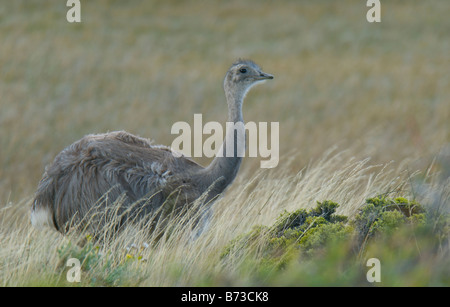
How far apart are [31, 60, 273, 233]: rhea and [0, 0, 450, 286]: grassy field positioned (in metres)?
0.33

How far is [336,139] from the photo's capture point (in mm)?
18953

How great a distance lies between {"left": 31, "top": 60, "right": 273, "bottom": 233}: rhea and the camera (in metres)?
6.73

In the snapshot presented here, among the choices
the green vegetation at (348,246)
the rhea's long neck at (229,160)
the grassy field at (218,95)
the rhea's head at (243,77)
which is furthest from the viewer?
the rhea's head at (243,77)

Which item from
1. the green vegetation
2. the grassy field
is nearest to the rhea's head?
the grassy field

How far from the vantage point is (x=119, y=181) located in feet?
22.2

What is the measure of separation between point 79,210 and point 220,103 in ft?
52.1

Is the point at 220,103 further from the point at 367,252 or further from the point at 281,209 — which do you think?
the point at 367,252

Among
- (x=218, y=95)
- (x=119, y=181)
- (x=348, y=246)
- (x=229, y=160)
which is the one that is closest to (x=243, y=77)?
(x=229, y=160)

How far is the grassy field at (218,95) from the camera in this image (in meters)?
5.61

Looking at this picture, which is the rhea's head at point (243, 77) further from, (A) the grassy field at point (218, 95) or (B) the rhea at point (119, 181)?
(A) the grassy field at point (218, 95)

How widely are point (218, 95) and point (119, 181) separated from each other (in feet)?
53.8

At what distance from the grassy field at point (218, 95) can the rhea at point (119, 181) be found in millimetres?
334

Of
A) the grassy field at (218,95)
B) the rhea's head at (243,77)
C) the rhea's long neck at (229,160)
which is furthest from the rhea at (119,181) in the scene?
the rhea's head at (243,77)

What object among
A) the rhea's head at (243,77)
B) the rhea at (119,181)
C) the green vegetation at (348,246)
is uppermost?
the rhea's head at (243,77)
